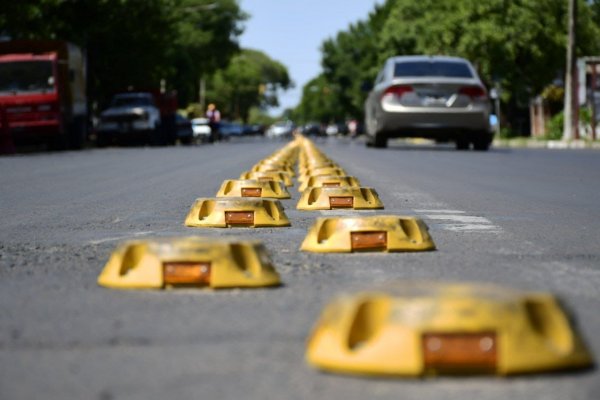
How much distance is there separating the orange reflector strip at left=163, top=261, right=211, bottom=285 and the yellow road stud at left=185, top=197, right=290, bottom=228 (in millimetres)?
3097

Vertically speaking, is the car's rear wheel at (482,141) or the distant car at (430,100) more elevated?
the distant car at (430,100)

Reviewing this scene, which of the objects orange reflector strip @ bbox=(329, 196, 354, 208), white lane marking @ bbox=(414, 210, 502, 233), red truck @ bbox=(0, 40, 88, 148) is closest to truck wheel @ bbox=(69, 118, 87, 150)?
red truck @ bbox=(0, 40, 88, 148)

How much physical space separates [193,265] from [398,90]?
19713mm

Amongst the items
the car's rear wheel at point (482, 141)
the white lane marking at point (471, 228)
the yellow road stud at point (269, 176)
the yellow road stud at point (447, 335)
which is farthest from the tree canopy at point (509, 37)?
the yellow road stud at point (447, 335)

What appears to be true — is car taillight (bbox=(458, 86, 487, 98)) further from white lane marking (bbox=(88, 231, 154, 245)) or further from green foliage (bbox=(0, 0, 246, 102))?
green foliage (bbox=(0, 0, 246, 102))

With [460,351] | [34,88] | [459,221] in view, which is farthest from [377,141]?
[460,351]

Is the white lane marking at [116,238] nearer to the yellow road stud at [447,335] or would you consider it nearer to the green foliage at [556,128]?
the yellow road stud at [447,335]

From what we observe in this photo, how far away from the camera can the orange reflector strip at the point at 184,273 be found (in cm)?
560

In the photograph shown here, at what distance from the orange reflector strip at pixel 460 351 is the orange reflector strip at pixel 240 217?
16.8 feet

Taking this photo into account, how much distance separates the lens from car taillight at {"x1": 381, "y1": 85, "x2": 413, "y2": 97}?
82.0ft

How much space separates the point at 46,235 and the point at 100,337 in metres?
4.09

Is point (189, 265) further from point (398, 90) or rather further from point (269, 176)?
point (398, 90)

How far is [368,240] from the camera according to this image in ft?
23.3

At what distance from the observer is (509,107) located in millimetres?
67625
